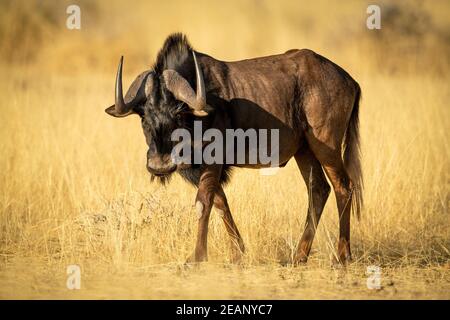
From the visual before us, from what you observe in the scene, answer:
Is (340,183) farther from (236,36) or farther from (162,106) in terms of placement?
(236,36)

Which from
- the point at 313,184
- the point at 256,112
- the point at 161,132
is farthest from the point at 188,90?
the point at 313,184

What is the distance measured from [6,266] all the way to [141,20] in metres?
21.8

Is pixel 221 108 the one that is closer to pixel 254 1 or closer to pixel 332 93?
pixel 332 93

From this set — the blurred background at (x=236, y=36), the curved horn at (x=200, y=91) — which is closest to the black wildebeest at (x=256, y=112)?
the curved horn at (x=200, y=91)

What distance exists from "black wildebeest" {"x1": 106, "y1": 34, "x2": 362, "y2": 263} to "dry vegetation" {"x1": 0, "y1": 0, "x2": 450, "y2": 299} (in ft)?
1.52

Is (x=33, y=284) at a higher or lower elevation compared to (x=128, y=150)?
lower

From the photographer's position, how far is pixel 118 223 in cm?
744

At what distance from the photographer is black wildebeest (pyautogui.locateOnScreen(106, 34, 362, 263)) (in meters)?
6.50

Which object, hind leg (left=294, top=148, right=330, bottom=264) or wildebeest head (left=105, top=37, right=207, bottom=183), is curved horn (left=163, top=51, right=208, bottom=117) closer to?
wildebeest head (left=105, top=37, right=207, bottom=183)

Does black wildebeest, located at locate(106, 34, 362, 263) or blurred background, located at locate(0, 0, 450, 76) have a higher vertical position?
blurred background, located at locate(0, 0, 450, 76)

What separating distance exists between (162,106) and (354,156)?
88.8 inches

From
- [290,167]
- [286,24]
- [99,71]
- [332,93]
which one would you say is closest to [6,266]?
[332,93]

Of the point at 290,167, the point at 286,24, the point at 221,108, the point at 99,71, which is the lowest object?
the point at 290,167

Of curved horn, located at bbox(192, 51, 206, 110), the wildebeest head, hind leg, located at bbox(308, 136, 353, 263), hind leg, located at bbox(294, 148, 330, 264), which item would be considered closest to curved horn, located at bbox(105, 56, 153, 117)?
the wildebeest head
